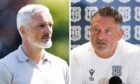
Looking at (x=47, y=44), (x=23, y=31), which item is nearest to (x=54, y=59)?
(x=47, y=44)

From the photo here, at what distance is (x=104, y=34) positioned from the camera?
2.37 metres

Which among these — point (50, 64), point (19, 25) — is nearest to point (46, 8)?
point (19, 25)

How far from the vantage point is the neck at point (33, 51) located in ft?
7.62

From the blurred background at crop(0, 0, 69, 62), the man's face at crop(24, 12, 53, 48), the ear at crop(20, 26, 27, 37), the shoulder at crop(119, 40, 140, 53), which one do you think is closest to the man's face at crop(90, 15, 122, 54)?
the shoulder at crop(119, 40, 140, 53)

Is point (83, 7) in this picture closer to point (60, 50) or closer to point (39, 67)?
point (60, 50)

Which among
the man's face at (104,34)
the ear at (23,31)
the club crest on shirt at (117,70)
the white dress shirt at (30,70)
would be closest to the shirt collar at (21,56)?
the white dress shirt at (30,70)

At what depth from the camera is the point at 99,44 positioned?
2.38m

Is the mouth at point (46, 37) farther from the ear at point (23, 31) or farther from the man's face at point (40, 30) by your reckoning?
the ear at point (23, 31)

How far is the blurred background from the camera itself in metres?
2.32

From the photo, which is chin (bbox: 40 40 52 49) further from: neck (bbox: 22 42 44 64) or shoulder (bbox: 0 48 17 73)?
shoulder (bbox: 0 48 17 73)

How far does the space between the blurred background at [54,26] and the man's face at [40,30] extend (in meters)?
0.05

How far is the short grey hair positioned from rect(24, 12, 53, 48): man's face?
0.9 inches

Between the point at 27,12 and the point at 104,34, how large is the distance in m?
0.49

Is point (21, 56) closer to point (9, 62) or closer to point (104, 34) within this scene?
point (9, 62)
